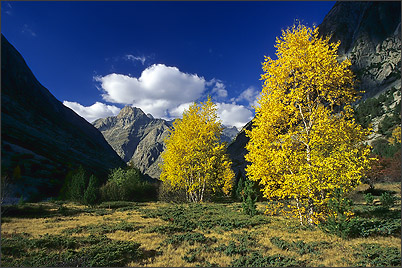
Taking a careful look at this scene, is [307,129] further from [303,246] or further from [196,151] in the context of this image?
[196,151]

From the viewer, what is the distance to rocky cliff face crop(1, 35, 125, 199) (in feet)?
151

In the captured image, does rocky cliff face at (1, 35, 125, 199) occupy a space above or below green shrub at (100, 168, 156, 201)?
above

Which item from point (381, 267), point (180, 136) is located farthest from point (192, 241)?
point (180, 136)

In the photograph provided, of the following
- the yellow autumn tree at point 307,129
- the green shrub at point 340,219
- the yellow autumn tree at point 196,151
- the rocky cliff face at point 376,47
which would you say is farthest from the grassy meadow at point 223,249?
the rocky cliff face at point 376,47

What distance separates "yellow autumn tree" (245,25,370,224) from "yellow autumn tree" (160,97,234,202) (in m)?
9.47

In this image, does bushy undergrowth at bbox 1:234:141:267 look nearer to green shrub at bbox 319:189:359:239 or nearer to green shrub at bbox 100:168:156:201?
green shrub at bbox 319:189:359:239

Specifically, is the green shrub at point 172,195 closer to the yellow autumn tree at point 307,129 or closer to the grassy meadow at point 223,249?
Answer: the grassy meadow at point 223,249

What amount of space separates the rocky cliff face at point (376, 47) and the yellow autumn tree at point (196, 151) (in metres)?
142

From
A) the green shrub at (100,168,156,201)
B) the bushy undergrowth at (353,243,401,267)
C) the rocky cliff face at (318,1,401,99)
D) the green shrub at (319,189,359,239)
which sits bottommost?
the green shrub at (100,168,156,201)

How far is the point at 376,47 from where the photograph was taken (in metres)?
128

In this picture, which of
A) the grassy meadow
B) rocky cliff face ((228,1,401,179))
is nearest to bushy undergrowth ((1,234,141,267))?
the grassy meadow

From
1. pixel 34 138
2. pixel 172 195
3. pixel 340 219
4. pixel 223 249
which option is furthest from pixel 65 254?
pixel 34 138

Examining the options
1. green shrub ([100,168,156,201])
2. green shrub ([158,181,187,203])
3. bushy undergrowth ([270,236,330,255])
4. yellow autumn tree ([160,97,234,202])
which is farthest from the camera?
green shrub ([100,168,156,201])

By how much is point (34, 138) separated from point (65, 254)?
314 feet
